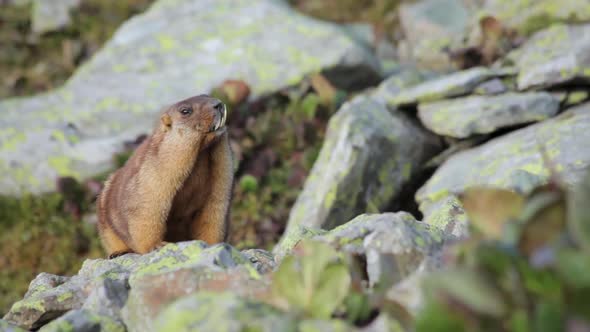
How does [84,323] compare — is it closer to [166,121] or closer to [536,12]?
[166,121]

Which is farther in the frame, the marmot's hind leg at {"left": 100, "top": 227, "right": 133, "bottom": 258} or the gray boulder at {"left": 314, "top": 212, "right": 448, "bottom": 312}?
the marmot's hind leg at {"left": 100, "top": 227, "right": 133, "bottom": 258}

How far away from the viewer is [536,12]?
12.4 metres

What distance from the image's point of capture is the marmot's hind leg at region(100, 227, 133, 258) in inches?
287

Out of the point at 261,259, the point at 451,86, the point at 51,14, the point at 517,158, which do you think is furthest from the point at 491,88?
the point at 51,14

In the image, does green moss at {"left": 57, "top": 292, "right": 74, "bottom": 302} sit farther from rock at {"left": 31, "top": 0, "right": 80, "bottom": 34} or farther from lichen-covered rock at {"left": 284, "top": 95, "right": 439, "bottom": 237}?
rock at {"left": 31, "top": 0, "right": 80, "bottom": 34}

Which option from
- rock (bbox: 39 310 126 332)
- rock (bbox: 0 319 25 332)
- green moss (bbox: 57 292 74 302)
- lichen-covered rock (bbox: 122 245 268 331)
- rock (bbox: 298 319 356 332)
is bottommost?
green moss (bbox: 57 292 74 302)

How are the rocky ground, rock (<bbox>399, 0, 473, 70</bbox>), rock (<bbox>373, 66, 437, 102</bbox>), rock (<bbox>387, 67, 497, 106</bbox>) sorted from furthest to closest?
rock (<bbox>399, 0, 473, 70</bbox>)
rock (<bbox>373, 66, 437, 102</bbox>)
rock (<bbox>387, 67, 497, 106</bbox>)
the rocky ground

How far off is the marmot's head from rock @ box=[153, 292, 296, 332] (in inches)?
132

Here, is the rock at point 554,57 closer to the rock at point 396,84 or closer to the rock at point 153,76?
the rock at point 396,84

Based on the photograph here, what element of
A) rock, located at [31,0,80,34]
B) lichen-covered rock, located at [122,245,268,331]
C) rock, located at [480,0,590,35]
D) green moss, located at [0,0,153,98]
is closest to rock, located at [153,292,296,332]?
lichen-covered rock, located at [122,245,268,331]

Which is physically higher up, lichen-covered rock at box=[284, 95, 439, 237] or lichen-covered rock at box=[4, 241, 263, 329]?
lichen-covered rock at box=[4, 241, 263, 329]

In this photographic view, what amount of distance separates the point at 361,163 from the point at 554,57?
2966 mm

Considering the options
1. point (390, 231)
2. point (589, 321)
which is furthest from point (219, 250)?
point (589, 321)

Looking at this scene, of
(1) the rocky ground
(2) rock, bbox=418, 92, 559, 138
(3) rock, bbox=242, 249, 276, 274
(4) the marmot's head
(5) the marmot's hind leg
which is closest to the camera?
(1) the rocky ground
